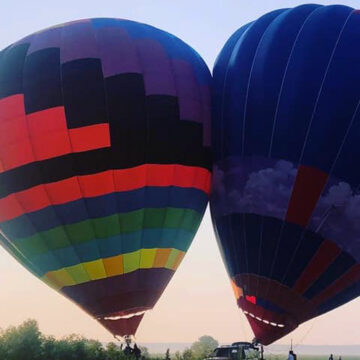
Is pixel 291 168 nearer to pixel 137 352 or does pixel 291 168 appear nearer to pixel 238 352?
pixel 238 352

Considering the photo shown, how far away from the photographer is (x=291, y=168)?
14648 mm

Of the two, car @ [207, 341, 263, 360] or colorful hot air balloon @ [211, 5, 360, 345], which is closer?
colorful hot air balloon @ [211, 5, 360, 345]

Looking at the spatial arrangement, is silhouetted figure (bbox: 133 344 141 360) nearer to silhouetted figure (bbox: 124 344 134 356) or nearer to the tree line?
silhouetted figure (bbox: 124 344 134 356)

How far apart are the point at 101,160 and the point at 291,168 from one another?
4.46m

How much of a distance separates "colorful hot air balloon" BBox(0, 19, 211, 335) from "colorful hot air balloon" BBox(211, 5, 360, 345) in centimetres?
125

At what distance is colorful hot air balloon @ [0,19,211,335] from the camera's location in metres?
15.0

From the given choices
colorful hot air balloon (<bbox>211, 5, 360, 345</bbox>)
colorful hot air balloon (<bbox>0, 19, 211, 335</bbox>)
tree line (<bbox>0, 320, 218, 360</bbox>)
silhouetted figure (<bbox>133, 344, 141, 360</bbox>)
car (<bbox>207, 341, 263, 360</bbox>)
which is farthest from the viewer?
tree line (<bbox>0, 320, 218, 360</bbox>)

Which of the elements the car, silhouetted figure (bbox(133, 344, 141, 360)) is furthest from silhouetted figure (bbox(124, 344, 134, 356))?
→ the car

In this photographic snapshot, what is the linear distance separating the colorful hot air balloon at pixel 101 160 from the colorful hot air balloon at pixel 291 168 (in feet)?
4.10

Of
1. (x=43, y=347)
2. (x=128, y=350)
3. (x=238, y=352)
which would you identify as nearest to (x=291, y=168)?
(x=238, y=352)

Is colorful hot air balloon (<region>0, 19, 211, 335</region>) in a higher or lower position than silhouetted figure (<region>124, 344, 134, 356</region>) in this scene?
higher

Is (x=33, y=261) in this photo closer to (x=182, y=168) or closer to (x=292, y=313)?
(x=182, y=168)

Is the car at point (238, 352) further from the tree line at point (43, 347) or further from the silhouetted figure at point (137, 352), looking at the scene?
the tree line at point (43, 347)

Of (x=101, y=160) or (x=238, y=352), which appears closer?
(x=101, y=160)
